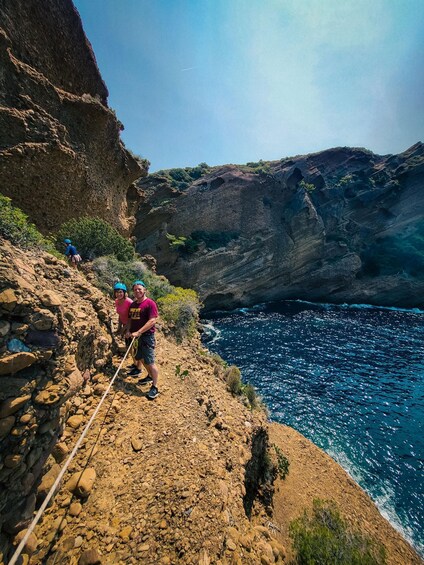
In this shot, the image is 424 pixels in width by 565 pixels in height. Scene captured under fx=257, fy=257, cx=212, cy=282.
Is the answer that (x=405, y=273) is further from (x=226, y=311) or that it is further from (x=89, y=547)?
(x=89, y=547)

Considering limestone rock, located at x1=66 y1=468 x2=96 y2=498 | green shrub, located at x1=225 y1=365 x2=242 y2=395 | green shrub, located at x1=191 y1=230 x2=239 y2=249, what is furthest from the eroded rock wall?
green shrub, located at x1=191 y1=230 x2=239 y2=249

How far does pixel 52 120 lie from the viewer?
42.8ft

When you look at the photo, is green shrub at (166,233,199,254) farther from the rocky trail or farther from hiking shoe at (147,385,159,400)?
hiking shoe at (147,385,159,400)

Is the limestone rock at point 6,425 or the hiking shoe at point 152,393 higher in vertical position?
the limestone rock at point 6,425

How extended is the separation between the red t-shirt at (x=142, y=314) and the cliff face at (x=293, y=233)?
30387mm

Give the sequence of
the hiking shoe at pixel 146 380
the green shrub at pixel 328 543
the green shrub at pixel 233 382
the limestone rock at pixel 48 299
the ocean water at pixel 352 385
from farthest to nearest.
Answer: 1. the ocean water at pixel 352 385
2. the green shrub at pixel 233 382
3. the hiking shoe at pixel 146 380
4. the green shrub at pixel 328 543
5. the limestone rock at pixel 48 299

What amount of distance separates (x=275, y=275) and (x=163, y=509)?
38.8 metres

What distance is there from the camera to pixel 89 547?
2.77 metres

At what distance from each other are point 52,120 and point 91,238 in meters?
6.15

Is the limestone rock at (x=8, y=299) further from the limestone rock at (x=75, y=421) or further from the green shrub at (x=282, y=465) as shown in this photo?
the green shrub at (x=282, y=465)

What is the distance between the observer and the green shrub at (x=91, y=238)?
519 inches

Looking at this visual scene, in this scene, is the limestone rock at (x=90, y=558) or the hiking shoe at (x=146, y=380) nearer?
the limestone rock at (x=90, y=558)

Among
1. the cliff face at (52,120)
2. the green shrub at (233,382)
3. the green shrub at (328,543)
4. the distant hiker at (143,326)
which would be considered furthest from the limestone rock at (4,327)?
the cliff face at (52,120)

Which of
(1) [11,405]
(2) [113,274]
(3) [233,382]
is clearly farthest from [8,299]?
(2) [113,274]
